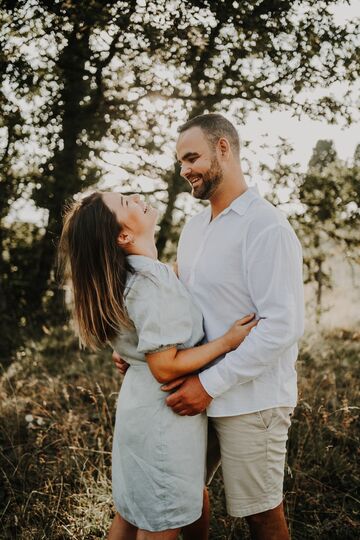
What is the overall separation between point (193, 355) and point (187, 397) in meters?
0.17

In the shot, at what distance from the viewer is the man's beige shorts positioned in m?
2.09

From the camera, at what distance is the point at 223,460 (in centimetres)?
218

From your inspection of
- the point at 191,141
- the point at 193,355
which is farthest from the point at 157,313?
the point at 191,141

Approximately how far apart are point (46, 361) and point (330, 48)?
4.50m

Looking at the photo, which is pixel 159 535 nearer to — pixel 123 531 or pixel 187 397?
pixel 123 531

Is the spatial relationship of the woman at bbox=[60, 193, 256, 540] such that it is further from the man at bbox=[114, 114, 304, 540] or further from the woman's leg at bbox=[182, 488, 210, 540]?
the woman's leg at bbox=[182, 488, 210, 540]

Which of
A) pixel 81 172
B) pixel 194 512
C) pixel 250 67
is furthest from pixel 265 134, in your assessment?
pixel 194 512

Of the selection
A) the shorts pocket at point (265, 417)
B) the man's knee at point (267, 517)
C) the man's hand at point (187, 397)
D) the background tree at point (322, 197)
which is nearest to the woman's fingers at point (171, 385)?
the man's hand at point (187, 397)

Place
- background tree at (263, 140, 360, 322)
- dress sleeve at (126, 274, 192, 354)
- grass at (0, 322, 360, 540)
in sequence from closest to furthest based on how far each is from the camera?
dress sleeve at (126, 274, 192, 354)
grass at (0, 322, 360, 540)
background tree at (263, 140, 360, 322)

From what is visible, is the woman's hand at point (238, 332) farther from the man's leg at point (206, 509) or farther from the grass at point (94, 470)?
the grass at point (94, 470)

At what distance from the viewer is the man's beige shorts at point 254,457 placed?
2.09m

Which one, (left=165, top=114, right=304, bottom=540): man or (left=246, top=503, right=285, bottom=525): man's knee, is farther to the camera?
(left=246, top=503, right=285, bottom=525): man's knee

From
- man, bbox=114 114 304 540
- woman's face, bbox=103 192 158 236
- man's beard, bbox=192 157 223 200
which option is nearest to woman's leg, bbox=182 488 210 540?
man, bbox=114 114 304 540

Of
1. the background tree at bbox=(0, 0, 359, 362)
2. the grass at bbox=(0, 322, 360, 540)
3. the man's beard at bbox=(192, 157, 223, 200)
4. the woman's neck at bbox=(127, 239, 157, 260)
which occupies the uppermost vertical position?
the background tree at bbox=(0, 0, 359, 362)
